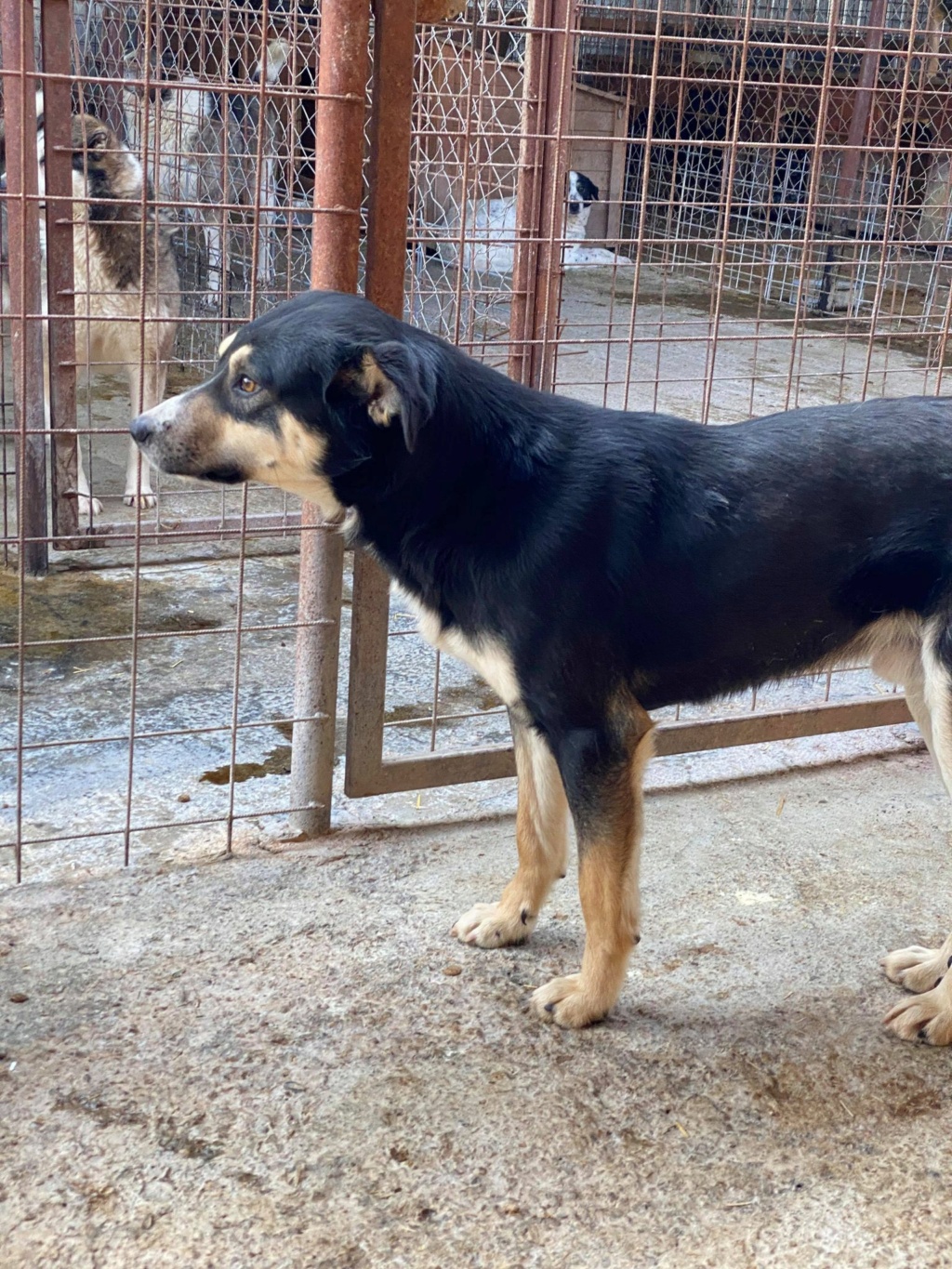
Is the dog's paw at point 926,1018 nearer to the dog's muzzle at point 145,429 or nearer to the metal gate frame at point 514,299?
the metal gate frame at point 514,299

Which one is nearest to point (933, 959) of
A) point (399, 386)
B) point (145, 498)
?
point (399, 386)

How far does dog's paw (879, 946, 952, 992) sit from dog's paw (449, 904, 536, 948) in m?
0.86

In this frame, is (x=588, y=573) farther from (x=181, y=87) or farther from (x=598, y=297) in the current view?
(x=598, y=297)

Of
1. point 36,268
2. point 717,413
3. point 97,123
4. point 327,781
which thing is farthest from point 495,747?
point 717,413

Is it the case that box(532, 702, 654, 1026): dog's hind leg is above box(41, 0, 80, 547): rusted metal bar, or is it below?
below

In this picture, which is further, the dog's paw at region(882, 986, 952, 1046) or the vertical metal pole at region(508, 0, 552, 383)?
the vertical metal pole at region(508, 0, 552, 383)

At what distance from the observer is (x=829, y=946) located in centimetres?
311

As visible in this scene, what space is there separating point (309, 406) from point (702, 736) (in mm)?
1864

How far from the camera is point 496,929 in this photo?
9.90 feet

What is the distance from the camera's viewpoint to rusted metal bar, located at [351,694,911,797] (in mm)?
3588

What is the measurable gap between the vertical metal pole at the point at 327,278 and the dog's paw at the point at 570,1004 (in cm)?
96

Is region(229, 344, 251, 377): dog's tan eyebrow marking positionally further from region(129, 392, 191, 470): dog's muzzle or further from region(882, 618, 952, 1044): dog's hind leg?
region(882, 618, 952, 1044): dog's hind leg

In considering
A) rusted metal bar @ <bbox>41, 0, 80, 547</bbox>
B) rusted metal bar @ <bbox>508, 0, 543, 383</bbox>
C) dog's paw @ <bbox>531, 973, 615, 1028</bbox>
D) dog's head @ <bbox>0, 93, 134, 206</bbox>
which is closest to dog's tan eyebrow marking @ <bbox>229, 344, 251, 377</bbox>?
rusted metal bar @ <bbox>508, 0, 543, 383</bbox>

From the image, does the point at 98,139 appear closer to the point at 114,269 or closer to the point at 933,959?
the point at 114,269
